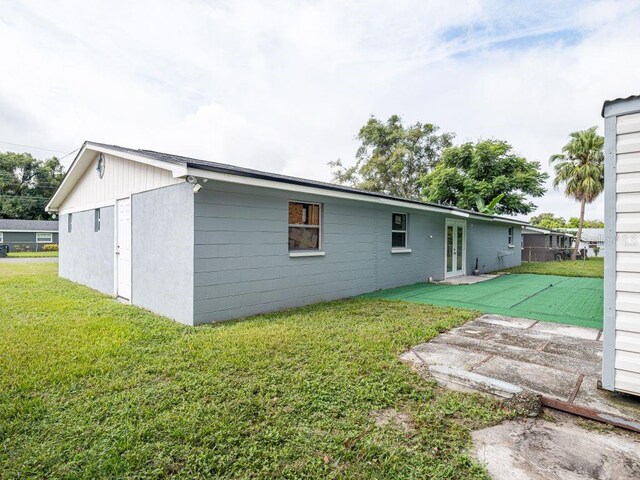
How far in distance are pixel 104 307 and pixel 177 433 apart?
5412mm

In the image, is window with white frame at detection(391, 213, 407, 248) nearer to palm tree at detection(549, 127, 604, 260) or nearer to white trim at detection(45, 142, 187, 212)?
white trim at detection(45, 142, 187, 212)

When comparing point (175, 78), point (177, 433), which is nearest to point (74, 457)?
point (177, 433)

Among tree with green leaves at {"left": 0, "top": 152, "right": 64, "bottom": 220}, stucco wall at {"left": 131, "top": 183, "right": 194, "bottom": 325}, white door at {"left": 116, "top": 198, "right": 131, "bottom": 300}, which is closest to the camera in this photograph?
stucco wall at {"left": 131, "top": 183, "right": 194, "bottom": 325}

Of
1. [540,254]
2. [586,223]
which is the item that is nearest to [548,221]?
[586,223]

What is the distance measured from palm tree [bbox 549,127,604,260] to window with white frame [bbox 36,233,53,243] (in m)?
44.6

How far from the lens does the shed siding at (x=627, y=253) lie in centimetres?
281

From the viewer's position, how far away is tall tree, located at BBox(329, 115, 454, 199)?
29.5m

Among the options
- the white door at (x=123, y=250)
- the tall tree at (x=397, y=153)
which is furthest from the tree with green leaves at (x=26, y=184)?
the white door at (x=123, y=250)

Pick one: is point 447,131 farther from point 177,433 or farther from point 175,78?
point 177,433

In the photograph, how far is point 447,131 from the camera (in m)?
29.8

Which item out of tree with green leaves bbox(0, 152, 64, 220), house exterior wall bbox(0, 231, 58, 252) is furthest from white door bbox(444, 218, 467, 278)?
tree with green leaves bbox(0, 152, 64, 220)

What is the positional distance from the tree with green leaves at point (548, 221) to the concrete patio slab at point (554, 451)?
55768 mm

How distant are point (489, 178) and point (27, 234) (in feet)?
131

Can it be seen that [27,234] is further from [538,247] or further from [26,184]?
[538,247]
